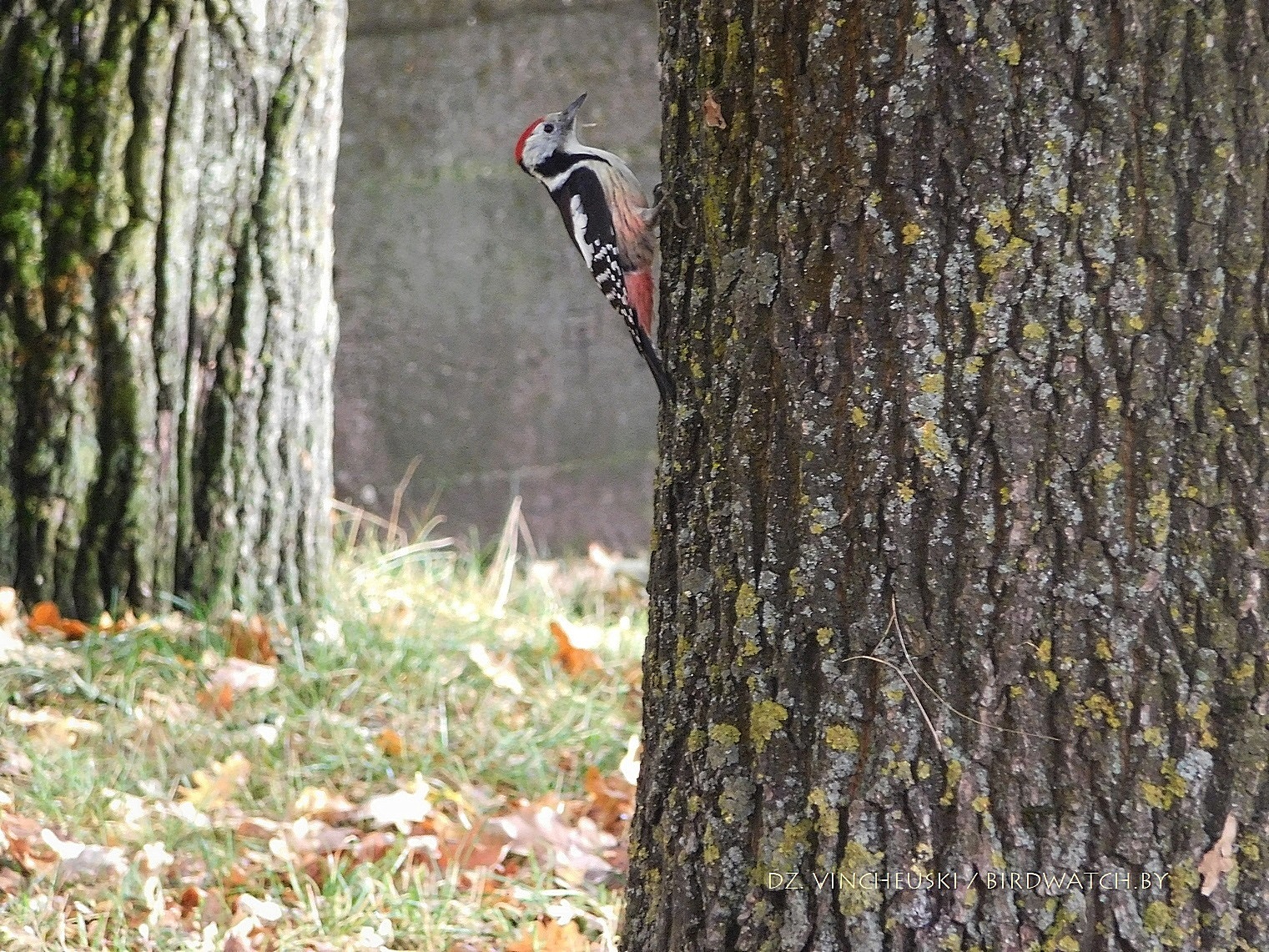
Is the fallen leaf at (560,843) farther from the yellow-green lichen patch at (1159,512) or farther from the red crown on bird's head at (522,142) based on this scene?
the red crown on bird's head at (522,142)

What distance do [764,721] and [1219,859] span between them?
0.67m

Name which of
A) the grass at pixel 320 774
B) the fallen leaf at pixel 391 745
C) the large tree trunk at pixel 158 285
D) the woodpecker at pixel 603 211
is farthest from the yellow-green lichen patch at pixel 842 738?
the large tree trunk at pixel 158 285

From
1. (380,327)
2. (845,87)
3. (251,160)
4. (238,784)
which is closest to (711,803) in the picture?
(845,87)

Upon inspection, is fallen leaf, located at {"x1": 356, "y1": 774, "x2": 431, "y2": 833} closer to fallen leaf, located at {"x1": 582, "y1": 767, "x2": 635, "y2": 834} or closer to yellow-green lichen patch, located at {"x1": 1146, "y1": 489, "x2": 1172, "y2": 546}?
fallen leaf, located at {"x1": 582, "y1": 767, "x2": 635, "y2": 834}

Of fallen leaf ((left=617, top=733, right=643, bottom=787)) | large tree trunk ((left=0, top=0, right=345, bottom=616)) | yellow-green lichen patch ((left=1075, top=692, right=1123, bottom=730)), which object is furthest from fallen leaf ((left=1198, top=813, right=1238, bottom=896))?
large tree trunk ((left=0, top=0, right=345, bottom=616))

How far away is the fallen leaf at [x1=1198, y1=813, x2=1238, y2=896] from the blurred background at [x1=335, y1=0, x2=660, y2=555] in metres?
4.31

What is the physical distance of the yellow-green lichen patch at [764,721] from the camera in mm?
1980

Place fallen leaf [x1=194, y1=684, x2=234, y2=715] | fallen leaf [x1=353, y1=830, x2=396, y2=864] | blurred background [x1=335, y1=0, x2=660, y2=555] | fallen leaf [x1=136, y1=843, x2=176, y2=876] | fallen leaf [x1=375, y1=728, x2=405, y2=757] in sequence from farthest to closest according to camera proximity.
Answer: blurred background [x1=335, y1=0, x2=660, y2=555]
fallen leaf [x1=194, y1=684, x2=234, y2=715]
fallen leaf [x1=375, y1=728, x2=405, y2=757]
fallen leaf [x1=353, y1=830, x2=396, y2=864]
fallen leaf [x1=136, y1=843, x2=176, y2=876]

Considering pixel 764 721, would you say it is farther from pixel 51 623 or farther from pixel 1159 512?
pixel 51 623

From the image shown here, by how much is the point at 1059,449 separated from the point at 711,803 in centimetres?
77

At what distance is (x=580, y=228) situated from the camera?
3590 millimetres

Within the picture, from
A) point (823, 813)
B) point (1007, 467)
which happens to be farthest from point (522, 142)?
point (823, 813)

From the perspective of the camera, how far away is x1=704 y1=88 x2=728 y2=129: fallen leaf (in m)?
2.02

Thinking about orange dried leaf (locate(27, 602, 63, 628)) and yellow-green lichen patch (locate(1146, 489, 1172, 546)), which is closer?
yellow-green lichen patch (locate(1146, 489, 1172, 546))
